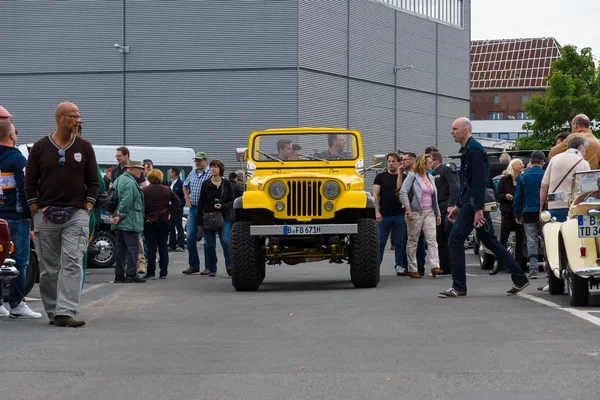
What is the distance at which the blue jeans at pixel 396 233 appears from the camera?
17.7m

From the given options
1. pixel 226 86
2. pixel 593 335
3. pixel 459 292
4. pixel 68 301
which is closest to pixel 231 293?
pixel 459 292

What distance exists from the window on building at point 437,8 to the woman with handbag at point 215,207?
129 ft

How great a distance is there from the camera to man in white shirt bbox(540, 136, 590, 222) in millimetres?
12836

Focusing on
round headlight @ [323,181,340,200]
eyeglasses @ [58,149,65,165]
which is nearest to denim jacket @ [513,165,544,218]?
round headlight @ [323,181,340,200]

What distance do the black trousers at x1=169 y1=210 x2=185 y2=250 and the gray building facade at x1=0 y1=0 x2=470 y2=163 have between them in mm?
22191

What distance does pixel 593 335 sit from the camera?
28.8 feet

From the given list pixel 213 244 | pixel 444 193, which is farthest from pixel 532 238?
pixel 213 244

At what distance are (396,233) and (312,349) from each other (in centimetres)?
947

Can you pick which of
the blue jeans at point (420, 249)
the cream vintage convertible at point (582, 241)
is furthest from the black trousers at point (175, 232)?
the cream vintage convertible at point (582, 241)

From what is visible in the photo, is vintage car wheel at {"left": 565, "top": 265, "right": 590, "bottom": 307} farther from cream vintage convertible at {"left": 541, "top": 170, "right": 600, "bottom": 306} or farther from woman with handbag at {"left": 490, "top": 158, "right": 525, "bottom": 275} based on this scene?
woman with handbag at {"left": 490, "top": 158, "right": 525, "bottom": 275}

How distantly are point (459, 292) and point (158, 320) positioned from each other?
3.75m

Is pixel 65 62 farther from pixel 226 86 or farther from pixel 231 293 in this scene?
pixel 231 293

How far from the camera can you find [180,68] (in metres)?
49.9

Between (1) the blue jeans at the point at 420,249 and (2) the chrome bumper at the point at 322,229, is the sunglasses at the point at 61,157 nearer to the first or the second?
(2) the chrome bumper at the point at 322,229
